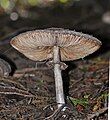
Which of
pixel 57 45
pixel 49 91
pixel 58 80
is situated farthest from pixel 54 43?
pixel 49 91

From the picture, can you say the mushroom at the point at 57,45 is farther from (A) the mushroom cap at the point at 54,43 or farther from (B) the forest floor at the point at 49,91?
(B) the forest floor at the point at 49,91

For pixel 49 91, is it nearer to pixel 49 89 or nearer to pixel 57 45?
pixel 49 89

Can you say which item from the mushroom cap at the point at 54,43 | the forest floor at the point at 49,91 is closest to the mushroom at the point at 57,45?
the mushroom cap at the point at 54,43

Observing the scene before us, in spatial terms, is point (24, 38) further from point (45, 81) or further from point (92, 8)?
point (92, 8)

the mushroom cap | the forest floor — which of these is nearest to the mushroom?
the mushroom cap

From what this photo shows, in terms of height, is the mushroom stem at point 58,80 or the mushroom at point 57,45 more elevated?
the mushroom at point 57,45

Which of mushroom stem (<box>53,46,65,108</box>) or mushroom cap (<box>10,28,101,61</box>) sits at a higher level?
mushroom cap (<box>10,28,101,61</box>)

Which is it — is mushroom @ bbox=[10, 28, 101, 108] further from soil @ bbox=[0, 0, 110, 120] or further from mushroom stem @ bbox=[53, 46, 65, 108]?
soil @ bbox=[0, 0, 110, 120]

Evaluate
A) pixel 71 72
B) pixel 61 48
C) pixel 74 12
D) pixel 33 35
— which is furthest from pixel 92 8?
pixel 33 35
